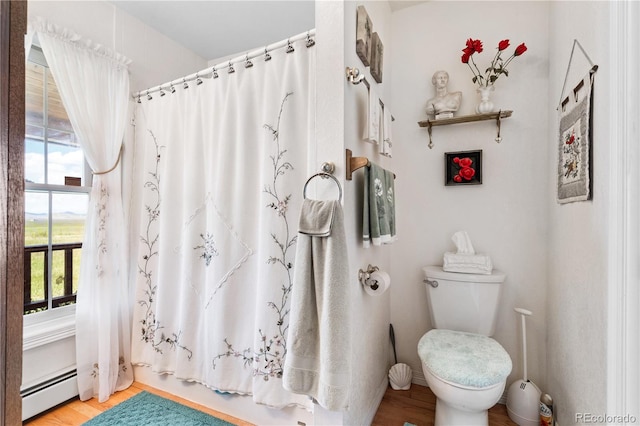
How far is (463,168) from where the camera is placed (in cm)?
179

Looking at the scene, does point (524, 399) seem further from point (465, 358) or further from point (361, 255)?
point (361, 255)

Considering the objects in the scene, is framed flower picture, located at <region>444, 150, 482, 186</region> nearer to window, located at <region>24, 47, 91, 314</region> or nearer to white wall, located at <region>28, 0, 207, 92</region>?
white wall, located at <region>28, 0, 207, 92</region>

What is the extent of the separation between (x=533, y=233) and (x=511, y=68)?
1005mm

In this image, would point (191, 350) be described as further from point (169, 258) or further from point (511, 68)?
point (511, 68)

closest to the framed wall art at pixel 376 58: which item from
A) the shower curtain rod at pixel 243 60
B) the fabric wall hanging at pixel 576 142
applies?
the shower curtain rod at pixel 243 60

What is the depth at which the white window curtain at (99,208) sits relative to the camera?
5.43ft

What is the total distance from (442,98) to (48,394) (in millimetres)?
2908

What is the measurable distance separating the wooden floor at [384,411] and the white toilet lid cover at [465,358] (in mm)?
469

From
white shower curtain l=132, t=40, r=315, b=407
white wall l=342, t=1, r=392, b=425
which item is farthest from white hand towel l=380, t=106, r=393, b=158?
white shower curtain l=132, t=40, r=315, b=407

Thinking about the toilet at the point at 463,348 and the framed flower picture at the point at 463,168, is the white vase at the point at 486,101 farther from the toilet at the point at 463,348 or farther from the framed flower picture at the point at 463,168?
the toilet at the point at 463,348

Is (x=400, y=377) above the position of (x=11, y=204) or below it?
below

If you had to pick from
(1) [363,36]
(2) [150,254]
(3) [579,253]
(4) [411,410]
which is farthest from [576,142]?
(2) [150,254]

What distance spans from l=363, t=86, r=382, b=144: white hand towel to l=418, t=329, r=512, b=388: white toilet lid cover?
1.09 metres

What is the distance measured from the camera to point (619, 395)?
2.62 ft
